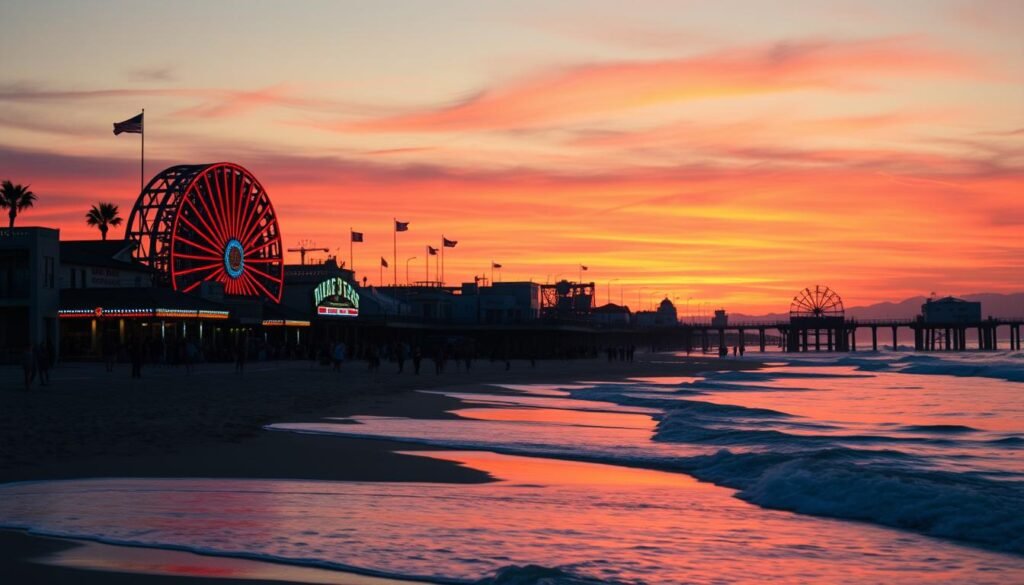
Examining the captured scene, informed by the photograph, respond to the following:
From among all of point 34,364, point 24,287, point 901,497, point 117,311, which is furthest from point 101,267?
point 901,497

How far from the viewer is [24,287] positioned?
53.4 meters

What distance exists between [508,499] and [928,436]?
45.4ft

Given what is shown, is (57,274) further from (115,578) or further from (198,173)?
(115,578)

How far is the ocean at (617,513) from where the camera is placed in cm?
991

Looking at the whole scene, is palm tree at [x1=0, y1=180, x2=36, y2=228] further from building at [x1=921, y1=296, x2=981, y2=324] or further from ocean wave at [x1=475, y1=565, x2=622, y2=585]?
building at [x1=921, y1=296, x2=981, y2=324]

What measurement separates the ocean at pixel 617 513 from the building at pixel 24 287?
1409 inches

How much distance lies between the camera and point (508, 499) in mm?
13828

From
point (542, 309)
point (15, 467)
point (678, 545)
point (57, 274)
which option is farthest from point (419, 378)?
point (542, 309)

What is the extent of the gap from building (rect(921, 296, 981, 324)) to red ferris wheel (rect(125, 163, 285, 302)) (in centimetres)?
14628

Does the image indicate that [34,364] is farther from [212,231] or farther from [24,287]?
[212,231]

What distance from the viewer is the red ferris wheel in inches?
2874

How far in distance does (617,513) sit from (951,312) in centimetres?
19983

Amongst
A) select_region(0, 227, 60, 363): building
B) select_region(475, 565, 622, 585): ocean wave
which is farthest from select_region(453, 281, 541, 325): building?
select_region(475, 565, 622, 585): ocean wave

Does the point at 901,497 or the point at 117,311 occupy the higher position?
the point at 117,311
